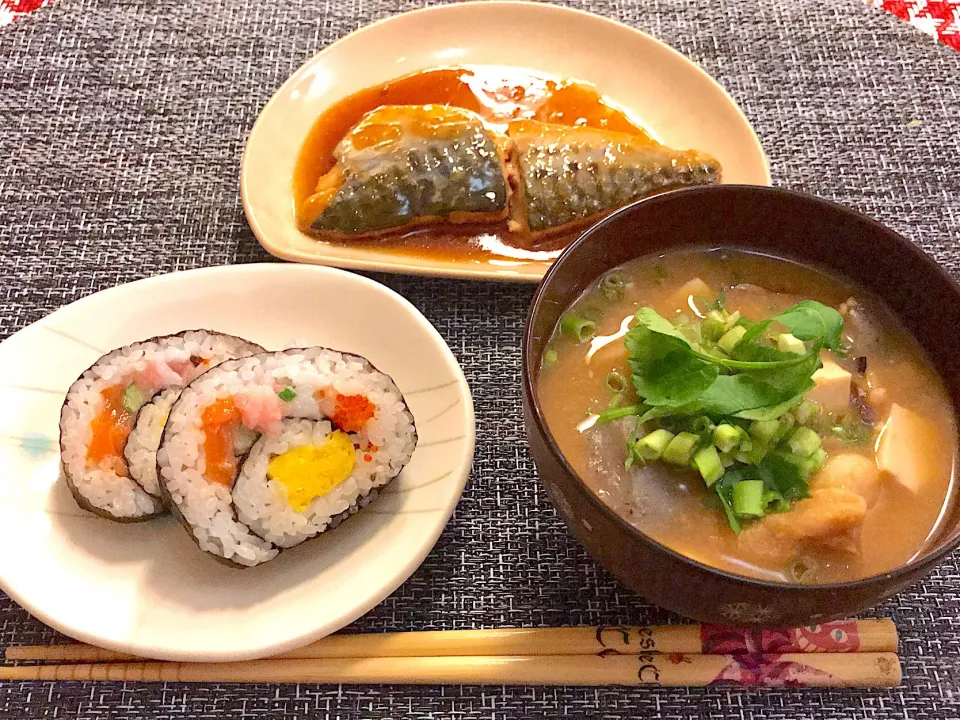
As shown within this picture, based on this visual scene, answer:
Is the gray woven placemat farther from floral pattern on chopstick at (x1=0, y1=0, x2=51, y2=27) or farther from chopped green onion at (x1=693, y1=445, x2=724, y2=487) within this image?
chopped green onion at (x1=693, y1=445, x2=724, y2=487)

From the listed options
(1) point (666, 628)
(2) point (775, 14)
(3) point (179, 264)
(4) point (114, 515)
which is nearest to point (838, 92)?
(2) point (775, 14)

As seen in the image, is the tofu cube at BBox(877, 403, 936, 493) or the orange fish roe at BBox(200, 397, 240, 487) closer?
the tofu cube at BBox(877, 403, 936, 493)

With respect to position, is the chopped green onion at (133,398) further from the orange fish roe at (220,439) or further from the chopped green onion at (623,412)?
the chopped green onion at (623,412)

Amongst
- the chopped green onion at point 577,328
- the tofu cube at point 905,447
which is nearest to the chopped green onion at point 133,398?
the chopped green onion at point 577,328

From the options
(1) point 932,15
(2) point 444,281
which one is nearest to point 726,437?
(2) point 444,281

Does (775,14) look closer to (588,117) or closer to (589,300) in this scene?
(588,117)

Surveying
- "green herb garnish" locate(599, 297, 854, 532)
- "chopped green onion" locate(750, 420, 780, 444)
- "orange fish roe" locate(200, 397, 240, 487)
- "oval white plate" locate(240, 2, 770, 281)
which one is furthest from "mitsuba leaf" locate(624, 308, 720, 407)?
"orange fish roe" locate(200, 397, 240, 487)
